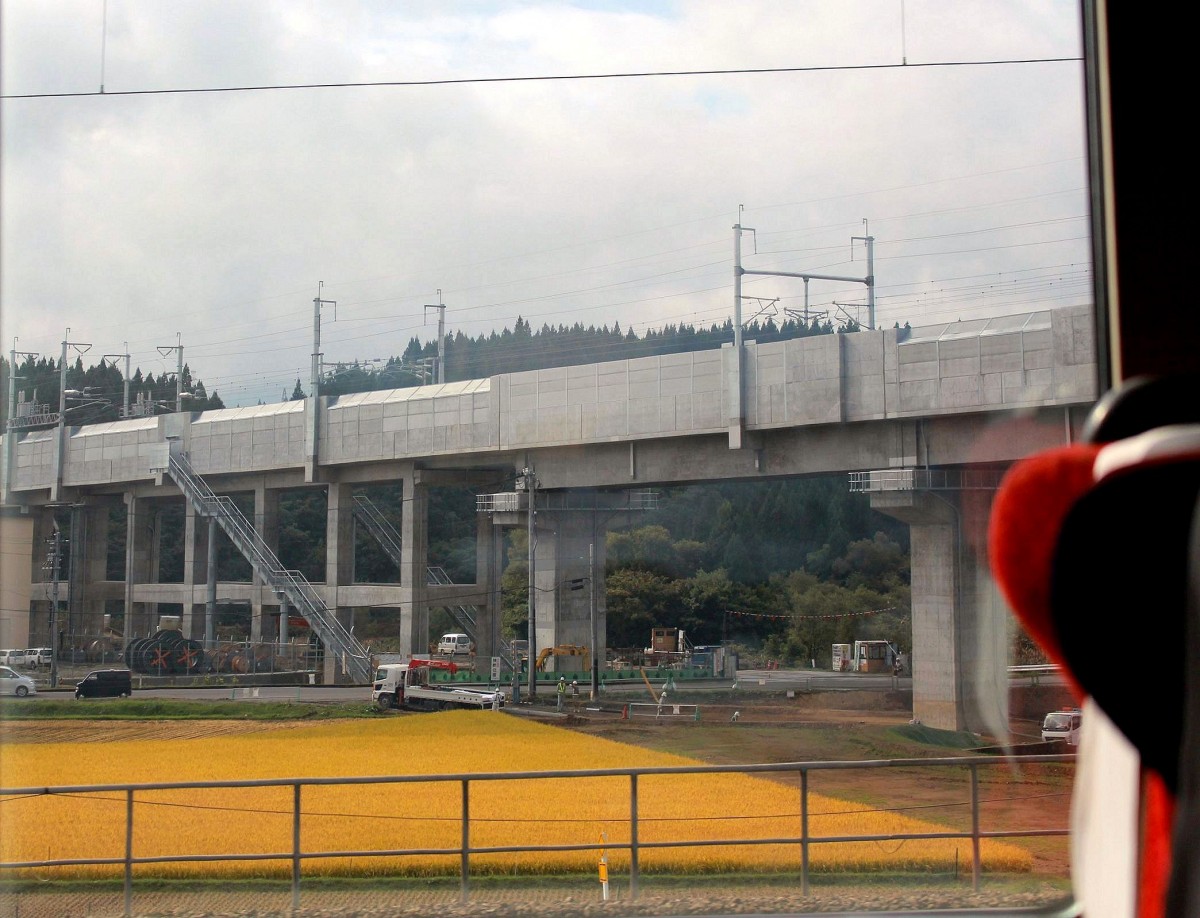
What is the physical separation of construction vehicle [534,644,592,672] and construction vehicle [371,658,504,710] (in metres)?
2.19

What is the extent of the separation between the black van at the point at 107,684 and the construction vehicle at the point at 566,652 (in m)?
6.77

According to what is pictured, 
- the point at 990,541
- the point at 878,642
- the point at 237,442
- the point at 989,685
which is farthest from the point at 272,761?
the point at 878,642

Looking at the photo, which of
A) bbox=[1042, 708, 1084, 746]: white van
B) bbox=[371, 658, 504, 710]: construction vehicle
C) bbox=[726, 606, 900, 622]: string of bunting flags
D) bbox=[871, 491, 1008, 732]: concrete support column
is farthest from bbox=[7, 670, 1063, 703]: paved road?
bbox=[1042, 708, 1084, 746]: white van

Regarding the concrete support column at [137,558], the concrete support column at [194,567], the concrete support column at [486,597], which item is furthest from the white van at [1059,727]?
the concrete support column at [486,597]

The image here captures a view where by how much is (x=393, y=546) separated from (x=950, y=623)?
592 cm

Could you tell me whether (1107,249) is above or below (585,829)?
above

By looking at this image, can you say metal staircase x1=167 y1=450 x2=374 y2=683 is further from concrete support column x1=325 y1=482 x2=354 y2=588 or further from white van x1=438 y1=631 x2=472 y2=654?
white van x1=438 y1=631 x2=472 y2=654

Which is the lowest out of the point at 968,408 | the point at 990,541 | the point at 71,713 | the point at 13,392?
the point at 71,713

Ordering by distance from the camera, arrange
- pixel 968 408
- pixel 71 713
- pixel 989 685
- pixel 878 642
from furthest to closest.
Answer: pixel 878 642 < pixel 968 408 < pixel 71 713 < pixel 989 685

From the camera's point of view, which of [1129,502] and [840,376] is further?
[840,376]

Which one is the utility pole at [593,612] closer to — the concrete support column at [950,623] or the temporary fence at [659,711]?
the temporary fence at [659,711]

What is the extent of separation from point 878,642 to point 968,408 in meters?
3.75

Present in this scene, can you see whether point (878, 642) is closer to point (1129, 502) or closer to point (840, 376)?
point (840, 376)

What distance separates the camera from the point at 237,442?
5.33 meters
